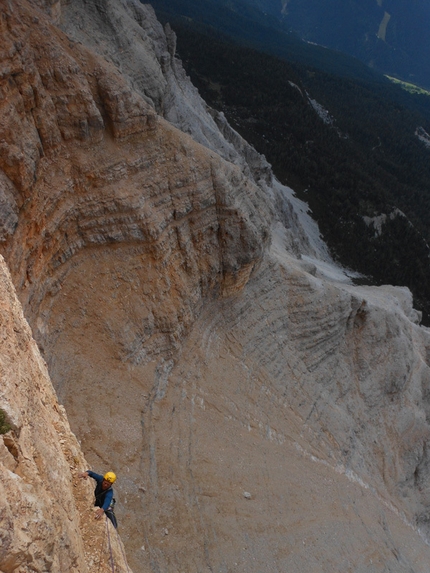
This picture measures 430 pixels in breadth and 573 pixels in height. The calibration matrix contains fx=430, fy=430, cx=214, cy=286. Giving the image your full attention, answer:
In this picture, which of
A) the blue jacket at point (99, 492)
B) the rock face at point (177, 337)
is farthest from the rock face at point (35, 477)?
the rock face at point (177, 337)

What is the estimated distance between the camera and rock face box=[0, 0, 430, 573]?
11.7 meters

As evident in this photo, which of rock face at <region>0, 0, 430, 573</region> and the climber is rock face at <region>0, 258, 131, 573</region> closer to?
the climber

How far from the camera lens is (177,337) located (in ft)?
50.4

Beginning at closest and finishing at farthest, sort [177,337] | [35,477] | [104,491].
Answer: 1. [35,477]
2. [104,491]
3. [177,337]

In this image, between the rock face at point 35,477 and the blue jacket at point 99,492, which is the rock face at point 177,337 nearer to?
the blue jacket at point 99,492

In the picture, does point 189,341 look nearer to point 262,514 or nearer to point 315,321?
point 262,514

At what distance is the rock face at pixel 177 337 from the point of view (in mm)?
11664

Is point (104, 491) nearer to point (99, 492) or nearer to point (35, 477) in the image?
point (99, 492)

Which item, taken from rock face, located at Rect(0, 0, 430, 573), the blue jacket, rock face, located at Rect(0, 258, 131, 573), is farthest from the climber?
rock face, located at Rect(0, 0, 430, 573)

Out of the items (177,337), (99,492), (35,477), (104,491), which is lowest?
(177,337)

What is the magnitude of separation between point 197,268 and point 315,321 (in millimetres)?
7364

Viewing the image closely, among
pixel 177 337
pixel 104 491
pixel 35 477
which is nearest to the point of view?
pixel 35 477

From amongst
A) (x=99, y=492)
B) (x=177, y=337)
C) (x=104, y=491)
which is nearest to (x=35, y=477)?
(x=104, y=491)

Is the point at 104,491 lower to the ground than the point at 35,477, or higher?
lower
